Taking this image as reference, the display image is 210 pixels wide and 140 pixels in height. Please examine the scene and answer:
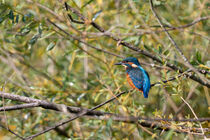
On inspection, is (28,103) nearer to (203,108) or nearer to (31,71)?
(31,71)

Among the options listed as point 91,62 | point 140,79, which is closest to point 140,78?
point 140,79

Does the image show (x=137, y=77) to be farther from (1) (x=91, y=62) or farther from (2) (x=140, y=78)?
(1) (x=91, y=62)

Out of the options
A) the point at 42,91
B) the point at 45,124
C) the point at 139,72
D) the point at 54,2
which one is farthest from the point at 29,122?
the point at 54,2

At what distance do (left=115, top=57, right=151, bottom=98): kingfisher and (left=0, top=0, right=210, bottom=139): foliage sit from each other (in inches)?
4.1

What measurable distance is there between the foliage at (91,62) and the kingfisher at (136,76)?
103 mm

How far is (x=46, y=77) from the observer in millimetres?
4266

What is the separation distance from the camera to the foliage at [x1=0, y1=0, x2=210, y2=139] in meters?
2.61

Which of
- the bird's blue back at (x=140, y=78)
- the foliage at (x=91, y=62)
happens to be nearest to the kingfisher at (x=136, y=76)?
the bird's blue back at (x=140, y=78)

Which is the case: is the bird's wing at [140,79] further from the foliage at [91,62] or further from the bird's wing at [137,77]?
the foliage at [91,62]

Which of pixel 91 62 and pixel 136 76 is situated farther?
pixel 91 62

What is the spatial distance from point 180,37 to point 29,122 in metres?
2.60

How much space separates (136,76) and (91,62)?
52.3 inches

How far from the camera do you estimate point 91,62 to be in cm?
486

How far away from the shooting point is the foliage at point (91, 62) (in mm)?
2605
